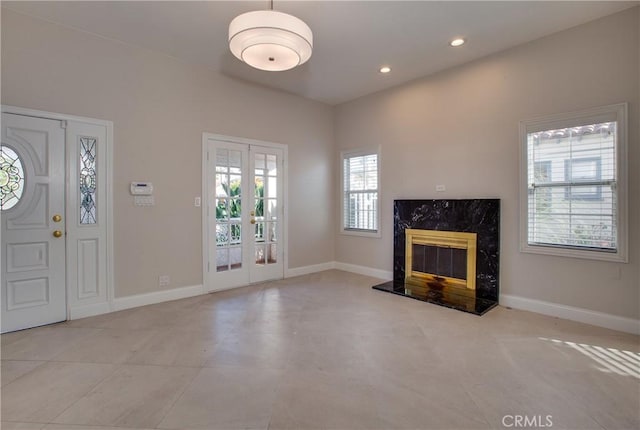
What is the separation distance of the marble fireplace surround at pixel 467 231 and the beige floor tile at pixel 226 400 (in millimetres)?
2567

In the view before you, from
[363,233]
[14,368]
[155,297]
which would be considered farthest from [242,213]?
[14,368]

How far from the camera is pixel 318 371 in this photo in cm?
232

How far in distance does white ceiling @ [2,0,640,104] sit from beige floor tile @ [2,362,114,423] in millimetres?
3283

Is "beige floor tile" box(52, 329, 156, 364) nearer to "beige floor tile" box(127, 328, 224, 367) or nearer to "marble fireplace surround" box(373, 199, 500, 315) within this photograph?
"beige floor tile" box(127, 328, 224, 367)

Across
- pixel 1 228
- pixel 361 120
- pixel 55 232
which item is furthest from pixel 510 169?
pixel 1 228

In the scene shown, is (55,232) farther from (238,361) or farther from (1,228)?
(238,361)

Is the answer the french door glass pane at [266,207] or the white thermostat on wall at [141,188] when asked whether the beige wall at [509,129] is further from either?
the white thermostat on wall at [141,188]

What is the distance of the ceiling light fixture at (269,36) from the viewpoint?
2166mm

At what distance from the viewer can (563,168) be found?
340cm

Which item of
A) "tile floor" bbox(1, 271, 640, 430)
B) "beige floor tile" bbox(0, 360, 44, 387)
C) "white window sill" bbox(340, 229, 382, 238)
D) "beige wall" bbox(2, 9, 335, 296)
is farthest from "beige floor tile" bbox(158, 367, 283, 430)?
"white window sill" bbox(340, 229, 382, 238)

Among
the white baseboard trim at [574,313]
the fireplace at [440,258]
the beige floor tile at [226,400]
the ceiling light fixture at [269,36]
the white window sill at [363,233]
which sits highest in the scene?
the ceiling light fixture at [269,36]

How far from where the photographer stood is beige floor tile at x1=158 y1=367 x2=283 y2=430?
5.87 feet

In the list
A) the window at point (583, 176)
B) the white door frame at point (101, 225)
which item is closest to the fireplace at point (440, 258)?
the window at point (583, 176)

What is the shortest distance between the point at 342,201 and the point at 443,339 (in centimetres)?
345
